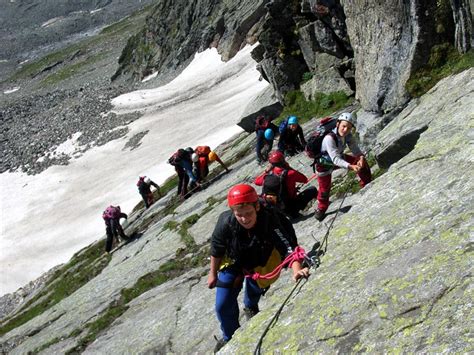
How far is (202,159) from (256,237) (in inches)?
711

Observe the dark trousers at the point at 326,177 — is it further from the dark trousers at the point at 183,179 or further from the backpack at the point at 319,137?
the dark trousers at the point at 183,179

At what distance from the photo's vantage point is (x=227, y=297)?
8031 mm

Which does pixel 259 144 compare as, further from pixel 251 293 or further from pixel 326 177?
pixel 251 293

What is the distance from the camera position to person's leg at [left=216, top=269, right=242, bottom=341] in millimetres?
7910

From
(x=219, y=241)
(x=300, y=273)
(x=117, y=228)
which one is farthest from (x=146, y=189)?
(x=300, y=273)

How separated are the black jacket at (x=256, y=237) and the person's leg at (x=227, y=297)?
1.26 ft

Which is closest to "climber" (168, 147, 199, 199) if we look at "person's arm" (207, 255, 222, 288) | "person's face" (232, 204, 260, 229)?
"person's arm" (207, 255, 222, 288)

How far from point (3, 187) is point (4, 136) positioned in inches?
999

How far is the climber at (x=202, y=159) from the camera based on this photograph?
982 inches

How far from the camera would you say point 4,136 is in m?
75.3

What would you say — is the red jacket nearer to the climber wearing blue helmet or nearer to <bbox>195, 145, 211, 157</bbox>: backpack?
the climber wearing blue helmet

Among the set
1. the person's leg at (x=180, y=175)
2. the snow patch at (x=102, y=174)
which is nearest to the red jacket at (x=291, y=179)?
the person's leg at (x=180, y=175)

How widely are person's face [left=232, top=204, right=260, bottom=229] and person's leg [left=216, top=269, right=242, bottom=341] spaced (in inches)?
46.5

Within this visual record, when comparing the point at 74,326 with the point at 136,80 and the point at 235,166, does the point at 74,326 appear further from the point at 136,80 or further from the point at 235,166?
the point at 136,80
